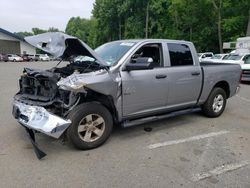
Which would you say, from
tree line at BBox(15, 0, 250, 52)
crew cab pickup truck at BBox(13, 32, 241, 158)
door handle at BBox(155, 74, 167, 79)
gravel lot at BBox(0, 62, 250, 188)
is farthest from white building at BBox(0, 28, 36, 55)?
door handle at BBox(155, 74, 167, 79)

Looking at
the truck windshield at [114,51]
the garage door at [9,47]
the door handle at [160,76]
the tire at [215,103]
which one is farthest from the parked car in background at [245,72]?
the garage door at [9,47]

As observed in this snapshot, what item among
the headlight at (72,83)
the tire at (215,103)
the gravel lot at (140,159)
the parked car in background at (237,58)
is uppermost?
the parked car in background at (237,58)

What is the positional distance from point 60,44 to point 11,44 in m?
57.3

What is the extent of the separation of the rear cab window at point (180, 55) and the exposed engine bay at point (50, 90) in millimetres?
1693

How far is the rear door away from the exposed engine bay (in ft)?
5.43

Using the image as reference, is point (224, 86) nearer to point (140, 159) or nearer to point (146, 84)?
point (146, 84)

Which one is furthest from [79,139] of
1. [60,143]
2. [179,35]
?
[179,35]

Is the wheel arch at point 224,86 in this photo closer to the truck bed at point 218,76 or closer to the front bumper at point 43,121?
the truck bed at point 218,76

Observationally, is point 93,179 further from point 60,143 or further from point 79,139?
point 60,143

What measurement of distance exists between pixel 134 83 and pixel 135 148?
3.77 ft

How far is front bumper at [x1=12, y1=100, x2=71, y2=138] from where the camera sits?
12.6 feet

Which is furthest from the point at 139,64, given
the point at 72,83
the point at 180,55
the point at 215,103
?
the point at 215,103

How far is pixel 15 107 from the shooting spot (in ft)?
15.0

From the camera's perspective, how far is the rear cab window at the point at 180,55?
209 inches
